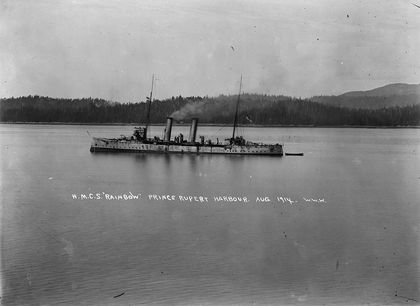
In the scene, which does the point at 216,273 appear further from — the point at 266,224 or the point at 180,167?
the point at 180,167

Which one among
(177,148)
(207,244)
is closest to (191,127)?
(177,148)

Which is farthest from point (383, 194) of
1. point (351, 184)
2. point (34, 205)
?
point (34, 205)

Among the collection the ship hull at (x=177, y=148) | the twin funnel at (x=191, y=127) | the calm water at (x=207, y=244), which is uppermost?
the twin funnel at (x=191, y=127)

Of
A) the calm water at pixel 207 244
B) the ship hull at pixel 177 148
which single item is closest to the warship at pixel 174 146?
the ship hull at pixel 177 148

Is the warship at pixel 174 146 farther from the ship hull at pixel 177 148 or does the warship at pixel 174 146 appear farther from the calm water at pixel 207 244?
the calm water at pixel 207 244

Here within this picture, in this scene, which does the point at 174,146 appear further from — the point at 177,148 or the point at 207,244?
the point at 207,244

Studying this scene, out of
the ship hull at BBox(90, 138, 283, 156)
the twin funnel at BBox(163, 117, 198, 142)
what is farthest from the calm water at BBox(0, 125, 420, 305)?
the twin funnel at BBox(163, 117, 198, 142)
